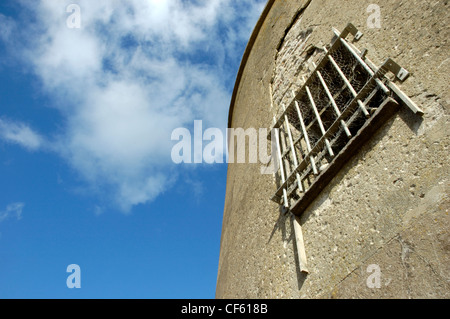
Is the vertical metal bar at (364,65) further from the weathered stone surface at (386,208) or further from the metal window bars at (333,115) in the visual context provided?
the weathered stone surface at (386,208)

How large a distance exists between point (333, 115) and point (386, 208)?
1343mm

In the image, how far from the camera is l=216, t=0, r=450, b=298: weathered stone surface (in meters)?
1.83

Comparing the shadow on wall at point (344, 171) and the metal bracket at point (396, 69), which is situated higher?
the metal bracket at point (396, 69)

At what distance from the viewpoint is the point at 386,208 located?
2.10 metres

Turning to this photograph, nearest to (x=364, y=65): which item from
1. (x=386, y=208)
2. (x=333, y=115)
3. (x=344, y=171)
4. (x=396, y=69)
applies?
(x=396, y=69)

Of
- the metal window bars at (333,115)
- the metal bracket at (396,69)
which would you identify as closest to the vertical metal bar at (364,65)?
the metal window bars at (333,115)

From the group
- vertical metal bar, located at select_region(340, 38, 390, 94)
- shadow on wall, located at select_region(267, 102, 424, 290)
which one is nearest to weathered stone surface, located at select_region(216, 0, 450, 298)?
shadow on wall, located at select_region(267, 102, 424, 290)

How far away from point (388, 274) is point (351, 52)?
5.73 ft

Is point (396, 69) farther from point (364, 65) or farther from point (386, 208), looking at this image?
point (386, 208)

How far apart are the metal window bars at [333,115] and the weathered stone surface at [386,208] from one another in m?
0.07

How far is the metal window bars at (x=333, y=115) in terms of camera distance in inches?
95.4

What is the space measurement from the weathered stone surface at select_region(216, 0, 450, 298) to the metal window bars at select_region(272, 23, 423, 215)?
0.07m

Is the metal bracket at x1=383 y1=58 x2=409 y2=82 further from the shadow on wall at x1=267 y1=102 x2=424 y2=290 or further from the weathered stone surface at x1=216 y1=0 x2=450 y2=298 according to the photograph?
the shadow on wall at x1=267 y1=102 x2=424 y2=290
